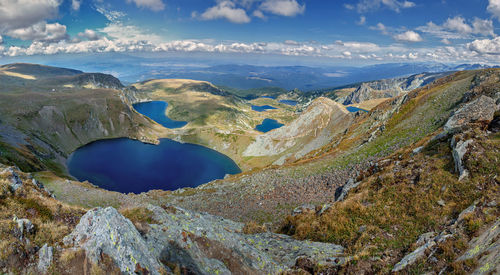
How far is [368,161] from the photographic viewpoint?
124 ft

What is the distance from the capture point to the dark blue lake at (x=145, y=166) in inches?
4833

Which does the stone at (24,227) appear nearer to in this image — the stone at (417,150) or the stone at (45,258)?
the stone at (45,258)

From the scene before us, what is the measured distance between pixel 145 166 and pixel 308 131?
109710 mm

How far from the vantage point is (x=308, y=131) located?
462 ft

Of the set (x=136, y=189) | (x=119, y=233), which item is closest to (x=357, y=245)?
(x=119, y=233)

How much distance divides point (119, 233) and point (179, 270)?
11.6ft

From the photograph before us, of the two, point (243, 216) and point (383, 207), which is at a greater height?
point (383, 207)

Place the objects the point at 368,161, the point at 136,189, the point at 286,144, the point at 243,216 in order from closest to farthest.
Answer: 1. the point at 243,216
2. the point at 368,161
3. the point at 136,189
4. the point at 286,144

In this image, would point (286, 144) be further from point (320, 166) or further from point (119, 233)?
point (119, 233)

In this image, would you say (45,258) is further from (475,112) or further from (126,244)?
(475,112)

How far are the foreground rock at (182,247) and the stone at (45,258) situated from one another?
905mm

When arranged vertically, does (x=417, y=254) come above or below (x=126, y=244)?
below

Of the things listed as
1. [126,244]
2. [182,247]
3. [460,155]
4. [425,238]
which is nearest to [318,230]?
[425,238]

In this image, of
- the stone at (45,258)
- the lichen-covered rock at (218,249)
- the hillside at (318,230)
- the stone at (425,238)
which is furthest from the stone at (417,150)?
the stone at (45,258)
